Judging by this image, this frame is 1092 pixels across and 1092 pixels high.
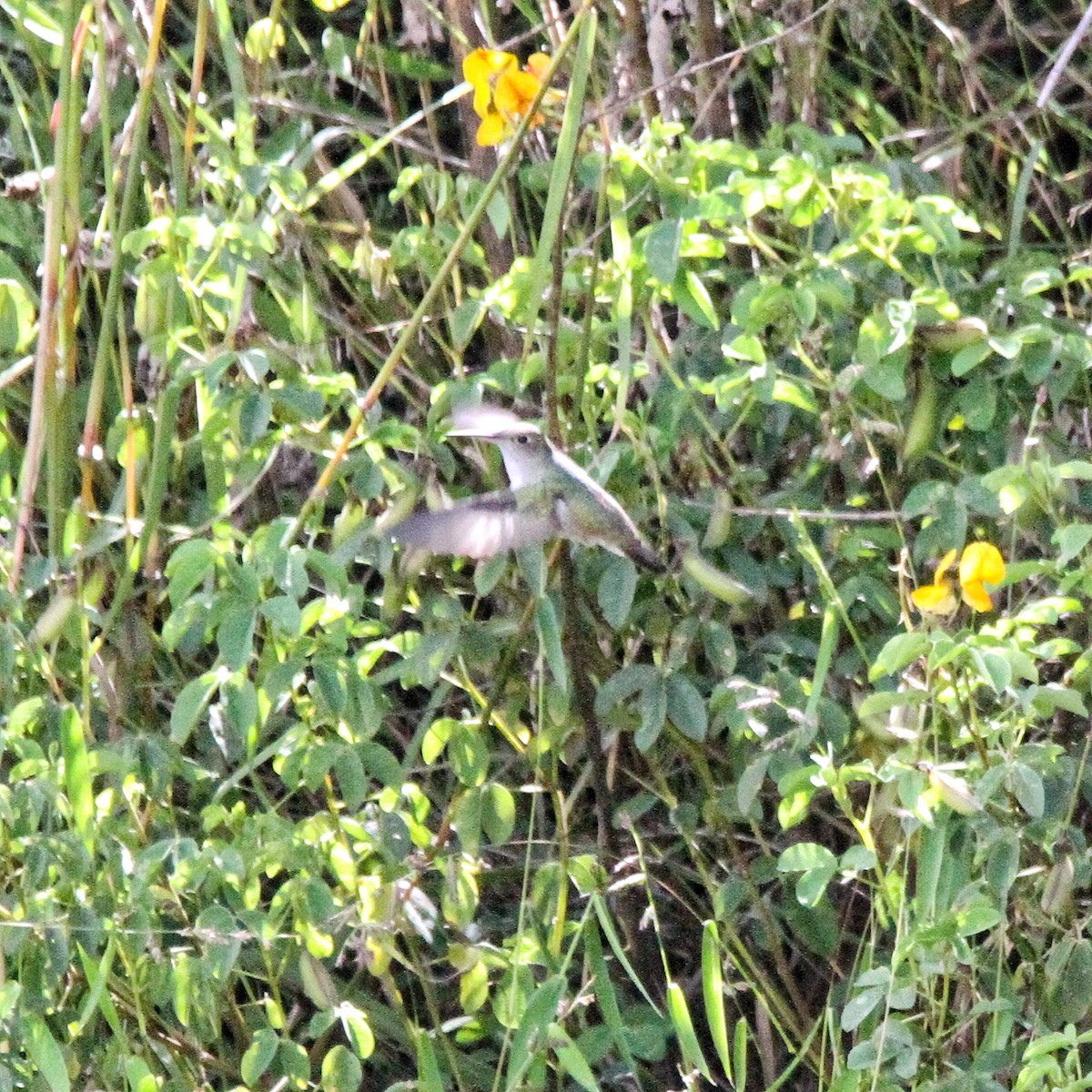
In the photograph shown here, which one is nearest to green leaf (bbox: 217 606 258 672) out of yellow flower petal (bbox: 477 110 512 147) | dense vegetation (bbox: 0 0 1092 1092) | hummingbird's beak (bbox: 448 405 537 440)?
dense vegetation (bbox: 0 0 1092 1092)

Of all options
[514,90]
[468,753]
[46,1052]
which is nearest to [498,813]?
[468,753]

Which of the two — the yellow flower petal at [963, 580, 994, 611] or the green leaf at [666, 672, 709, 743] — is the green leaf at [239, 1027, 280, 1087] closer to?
the green leaf at [666, 672, 709, 743]

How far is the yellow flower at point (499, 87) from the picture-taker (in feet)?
5.78

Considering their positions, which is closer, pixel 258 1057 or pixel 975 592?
pixel 975 592

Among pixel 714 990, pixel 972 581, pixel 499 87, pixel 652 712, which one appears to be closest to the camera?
pixel 972 581

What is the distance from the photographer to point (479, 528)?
1.85m

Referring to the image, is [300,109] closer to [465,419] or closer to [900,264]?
[465,419]

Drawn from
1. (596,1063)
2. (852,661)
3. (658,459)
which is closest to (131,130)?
(658,459)

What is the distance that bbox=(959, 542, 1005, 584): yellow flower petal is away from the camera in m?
1.64

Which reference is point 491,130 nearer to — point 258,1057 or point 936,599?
point 936,599

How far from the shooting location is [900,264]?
1960mm

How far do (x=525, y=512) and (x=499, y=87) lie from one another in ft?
1.40

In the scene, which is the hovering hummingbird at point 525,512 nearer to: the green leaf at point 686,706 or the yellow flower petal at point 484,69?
the green leaf at point 686,706

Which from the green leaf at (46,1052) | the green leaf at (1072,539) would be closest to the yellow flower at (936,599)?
the green leaf at (1072,539)
